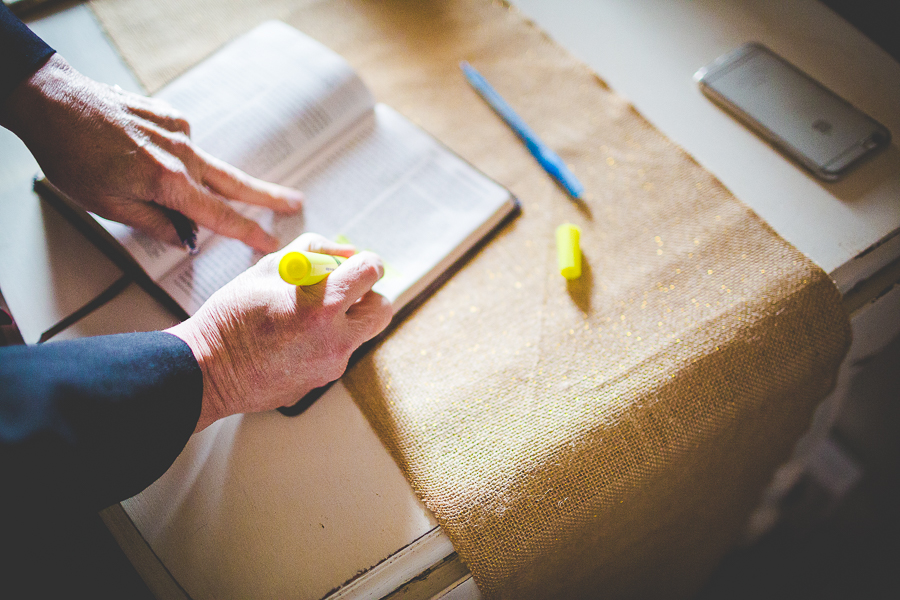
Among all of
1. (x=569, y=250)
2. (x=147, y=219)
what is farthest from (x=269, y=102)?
(x=569, y=250)

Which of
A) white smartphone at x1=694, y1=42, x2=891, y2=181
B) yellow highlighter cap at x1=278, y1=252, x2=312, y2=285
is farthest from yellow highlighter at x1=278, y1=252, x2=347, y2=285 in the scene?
white smartphone at x1=694, y1=42, x2=891, y2=181

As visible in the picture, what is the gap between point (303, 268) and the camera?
0.45 metres

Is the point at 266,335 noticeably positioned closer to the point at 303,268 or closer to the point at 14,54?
the point at 303,268

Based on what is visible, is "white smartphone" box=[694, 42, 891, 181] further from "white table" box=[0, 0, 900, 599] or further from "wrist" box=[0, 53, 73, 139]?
"wrist" box=[0, 53, 73, 139]

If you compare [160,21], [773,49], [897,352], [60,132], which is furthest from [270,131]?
[897,352]

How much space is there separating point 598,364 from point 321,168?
17.4 inches

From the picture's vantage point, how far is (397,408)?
1.69 feet

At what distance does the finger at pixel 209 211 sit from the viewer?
55cm

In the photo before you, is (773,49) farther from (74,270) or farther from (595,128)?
(74,270)

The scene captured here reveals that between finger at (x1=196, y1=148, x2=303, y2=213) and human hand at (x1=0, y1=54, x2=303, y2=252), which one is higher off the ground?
human hand at (x1=0, y1=54, x2=303, y2=252)

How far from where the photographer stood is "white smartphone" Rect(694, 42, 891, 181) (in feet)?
1.91

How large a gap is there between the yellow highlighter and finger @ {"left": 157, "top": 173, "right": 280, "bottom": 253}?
0.47 ft

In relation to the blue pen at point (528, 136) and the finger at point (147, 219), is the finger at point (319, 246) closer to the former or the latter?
the finger at point (147, 219)

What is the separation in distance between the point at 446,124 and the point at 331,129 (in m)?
0.16
